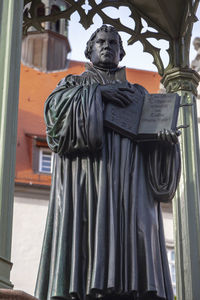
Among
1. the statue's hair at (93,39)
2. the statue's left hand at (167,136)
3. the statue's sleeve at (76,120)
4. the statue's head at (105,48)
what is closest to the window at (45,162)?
the statue's hair at (93,39)

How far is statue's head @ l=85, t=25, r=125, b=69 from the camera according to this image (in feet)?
19.8

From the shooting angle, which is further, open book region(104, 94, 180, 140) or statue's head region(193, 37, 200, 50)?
statue's head region(193, 37, 200, 50)

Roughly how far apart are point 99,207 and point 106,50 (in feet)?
4.55

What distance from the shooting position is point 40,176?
20125mm

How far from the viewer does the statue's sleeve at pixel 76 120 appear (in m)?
5.43

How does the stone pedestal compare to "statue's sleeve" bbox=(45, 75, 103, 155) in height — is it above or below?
below

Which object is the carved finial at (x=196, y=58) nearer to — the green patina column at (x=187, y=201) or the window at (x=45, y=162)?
the window at (x=45, y=162)

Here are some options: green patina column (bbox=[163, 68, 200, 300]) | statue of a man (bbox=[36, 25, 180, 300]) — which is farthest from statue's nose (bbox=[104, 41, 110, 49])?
green patina column (bbox=[163, 68, 200, 300])

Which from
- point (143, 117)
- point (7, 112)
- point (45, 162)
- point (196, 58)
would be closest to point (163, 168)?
point (143, 117)

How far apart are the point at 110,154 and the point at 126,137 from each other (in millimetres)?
185

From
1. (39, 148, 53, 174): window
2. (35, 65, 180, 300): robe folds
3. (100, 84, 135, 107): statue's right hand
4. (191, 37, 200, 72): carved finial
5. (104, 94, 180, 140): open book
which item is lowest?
(35, 65, 180, 300): robe folds

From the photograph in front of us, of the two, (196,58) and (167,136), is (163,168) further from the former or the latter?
(196,58)

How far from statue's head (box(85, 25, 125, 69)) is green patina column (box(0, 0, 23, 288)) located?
2.23 feet

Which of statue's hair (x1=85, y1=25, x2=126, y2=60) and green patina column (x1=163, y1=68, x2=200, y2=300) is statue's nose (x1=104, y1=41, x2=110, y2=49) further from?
green patina column (x1=163, y1=68, x2=200, y2=300)
